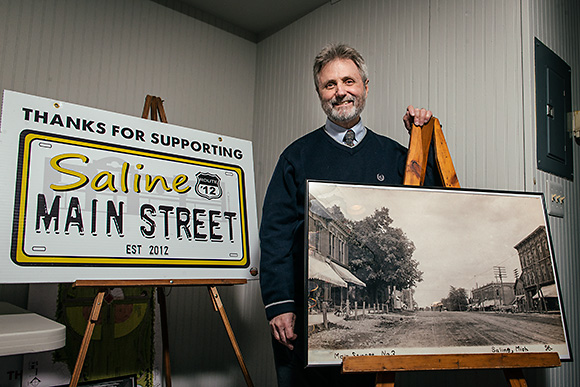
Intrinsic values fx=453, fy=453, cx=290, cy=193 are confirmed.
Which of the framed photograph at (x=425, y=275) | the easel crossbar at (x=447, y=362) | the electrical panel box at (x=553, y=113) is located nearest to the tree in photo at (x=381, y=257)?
the framed photograph at (x=425, y=275)

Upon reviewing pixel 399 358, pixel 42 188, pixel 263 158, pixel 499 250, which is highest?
pixel 263 158

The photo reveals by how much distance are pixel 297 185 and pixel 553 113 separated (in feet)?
3.44

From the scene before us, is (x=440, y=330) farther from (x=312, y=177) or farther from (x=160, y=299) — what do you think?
(x=160, y=299)

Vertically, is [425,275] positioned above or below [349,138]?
below

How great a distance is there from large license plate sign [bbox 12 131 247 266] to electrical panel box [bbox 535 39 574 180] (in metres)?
1.20

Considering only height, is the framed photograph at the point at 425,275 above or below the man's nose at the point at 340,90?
below

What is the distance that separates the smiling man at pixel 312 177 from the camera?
145 cm

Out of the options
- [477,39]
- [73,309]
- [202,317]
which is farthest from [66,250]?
[477,39]

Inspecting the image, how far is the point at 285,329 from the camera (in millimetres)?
1396

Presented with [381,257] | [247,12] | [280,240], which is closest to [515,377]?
[381,257]

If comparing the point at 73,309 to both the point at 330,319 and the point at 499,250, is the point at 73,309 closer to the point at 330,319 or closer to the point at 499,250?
the point at 330,319

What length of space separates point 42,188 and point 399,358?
1.21 metres

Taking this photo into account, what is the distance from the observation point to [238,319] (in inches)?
108

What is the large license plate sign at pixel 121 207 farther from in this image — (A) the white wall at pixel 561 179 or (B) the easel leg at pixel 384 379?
(A) the white wall at pixel 561 179
